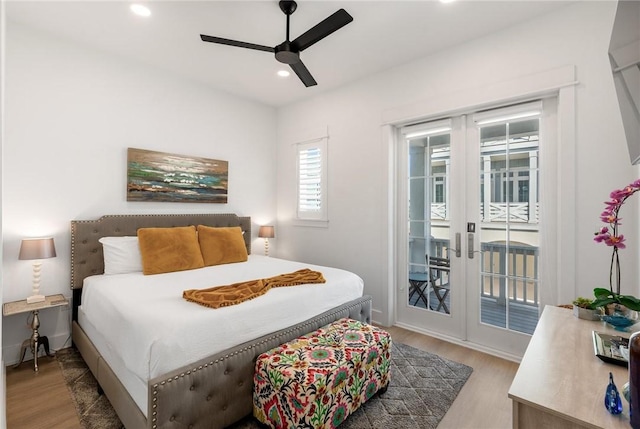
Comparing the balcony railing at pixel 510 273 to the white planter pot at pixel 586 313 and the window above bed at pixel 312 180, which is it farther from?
the window above bed at pixel 312 180

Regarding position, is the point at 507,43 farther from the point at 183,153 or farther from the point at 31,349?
the point at 31,349

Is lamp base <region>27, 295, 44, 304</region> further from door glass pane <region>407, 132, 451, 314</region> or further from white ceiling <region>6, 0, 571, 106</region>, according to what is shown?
door glass pane <region>407, 132, 451, 314</region>

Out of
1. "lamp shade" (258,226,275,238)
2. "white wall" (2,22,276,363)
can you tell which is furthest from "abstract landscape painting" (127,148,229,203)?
"lamp shade" (258,226,275,238)

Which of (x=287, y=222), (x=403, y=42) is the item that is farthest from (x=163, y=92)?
(x=403, y=42)

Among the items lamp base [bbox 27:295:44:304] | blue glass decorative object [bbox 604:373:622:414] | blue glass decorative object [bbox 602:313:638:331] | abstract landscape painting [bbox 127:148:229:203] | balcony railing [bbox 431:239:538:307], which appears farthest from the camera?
abstract landscape painting [bbox 127:148:229:203]

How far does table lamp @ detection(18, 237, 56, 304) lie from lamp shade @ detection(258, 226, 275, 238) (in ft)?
7.45

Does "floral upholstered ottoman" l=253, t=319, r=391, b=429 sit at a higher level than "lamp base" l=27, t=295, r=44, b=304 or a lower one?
lower

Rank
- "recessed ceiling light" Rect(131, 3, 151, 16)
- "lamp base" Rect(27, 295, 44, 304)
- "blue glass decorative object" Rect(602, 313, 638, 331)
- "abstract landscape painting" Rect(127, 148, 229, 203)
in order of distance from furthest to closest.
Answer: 1. "abstract landscape painting" Rect(127, 148, 229, 203)
2. "lamp base" Rect(27, 295, 44, 304)
3. "recessed ceiling light" Rect(131, 3, 151, 16)
4. "blue glass decorative object" Rect(602, 313, 638, 331)

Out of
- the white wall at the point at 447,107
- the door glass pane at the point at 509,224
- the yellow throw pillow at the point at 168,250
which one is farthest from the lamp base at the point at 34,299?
the door glass pane at the point at 509,224

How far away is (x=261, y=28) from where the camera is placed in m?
2.75

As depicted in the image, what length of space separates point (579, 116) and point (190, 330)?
3.12m

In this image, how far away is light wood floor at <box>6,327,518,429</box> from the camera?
196 cm

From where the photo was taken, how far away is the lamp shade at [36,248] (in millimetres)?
2535

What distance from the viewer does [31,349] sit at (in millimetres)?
2697
